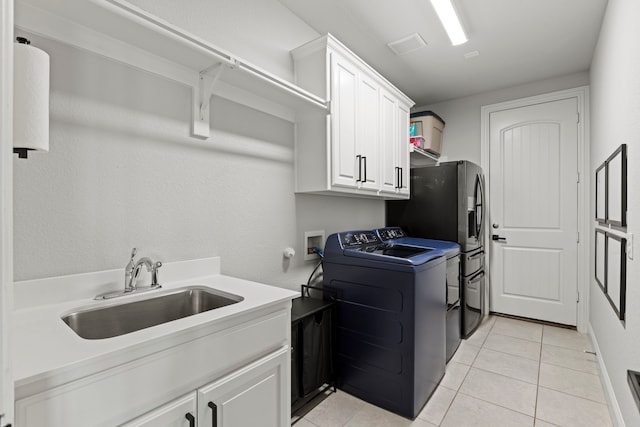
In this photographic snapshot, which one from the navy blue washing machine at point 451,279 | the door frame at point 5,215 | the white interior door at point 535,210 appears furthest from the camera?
the white interior door at point 535,210

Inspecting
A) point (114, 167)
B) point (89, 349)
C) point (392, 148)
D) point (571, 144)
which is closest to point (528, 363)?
point (392, 148)

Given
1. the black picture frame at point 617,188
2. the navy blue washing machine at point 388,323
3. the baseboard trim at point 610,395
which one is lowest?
the baseboard trim at point 610,395

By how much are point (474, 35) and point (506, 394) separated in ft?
9.02

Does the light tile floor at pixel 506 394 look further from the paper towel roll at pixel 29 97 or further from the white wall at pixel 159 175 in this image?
the paper towel roll at pixel 29 97

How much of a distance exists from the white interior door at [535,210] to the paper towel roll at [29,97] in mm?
4032

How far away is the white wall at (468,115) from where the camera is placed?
3.56m

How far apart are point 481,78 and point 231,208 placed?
3.13 m

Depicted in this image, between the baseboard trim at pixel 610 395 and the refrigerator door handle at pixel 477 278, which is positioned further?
the refrigerator door handle at pixel 477 278

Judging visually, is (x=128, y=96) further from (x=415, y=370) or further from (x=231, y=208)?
(x=415, y=370)

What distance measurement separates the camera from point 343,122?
7.20 feet

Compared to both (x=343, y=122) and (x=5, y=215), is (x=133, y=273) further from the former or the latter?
(x=343, y=122)

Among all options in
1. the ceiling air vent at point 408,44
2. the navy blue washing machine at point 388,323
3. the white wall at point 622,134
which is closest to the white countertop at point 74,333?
the navy blue washing machine at point 388,323

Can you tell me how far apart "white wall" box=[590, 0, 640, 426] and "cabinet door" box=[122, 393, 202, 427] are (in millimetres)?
1762

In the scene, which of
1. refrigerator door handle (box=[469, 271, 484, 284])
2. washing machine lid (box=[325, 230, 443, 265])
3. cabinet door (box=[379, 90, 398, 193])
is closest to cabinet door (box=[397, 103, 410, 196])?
cabinet door (box=[379, 90, 398, 193])
